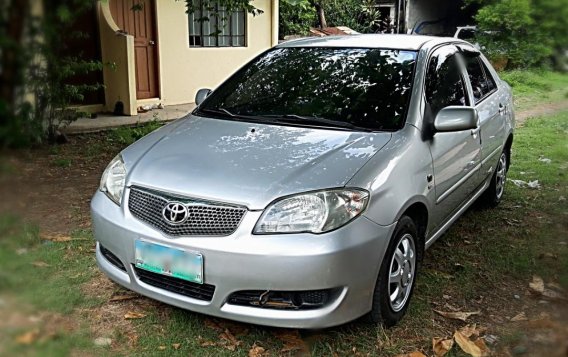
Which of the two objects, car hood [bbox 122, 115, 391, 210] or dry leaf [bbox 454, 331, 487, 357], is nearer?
car hood [bbox 122, 115, 391, 210]

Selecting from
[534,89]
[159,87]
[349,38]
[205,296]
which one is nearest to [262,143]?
[205,296]

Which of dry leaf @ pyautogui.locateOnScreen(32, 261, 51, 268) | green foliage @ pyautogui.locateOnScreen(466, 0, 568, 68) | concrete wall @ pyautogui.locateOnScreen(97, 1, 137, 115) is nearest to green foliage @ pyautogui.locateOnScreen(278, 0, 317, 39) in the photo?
concrete wall @ pyautogui.locateOnScreen(97, 1, 137, 115)

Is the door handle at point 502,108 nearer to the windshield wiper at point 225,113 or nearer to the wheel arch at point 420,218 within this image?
the wheel arch at point 420,218

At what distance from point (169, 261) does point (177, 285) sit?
0.16 m

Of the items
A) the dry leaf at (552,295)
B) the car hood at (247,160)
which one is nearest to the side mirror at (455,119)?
the car hood at (247,160)

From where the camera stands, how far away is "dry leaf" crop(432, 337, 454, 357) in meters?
2.68

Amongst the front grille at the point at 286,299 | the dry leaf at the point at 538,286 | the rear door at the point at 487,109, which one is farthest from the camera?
the rear door at the point at 487,109

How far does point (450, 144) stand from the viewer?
341 centimetres

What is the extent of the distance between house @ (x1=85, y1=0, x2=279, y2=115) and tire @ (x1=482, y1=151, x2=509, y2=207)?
4.39m

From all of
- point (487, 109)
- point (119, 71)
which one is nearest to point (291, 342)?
point (487, 109)

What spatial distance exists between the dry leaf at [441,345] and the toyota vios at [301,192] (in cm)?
24

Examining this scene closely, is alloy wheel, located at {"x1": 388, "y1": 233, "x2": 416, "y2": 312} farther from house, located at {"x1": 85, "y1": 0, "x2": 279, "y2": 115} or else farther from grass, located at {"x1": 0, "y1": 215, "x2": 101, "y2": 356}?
house, located at {"x1": 85, "y1": 0, "x2": 279, "y2": 115}

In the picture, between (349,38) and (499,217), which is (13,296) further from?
(499,217)

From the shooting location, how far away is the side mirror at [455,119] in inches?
121
